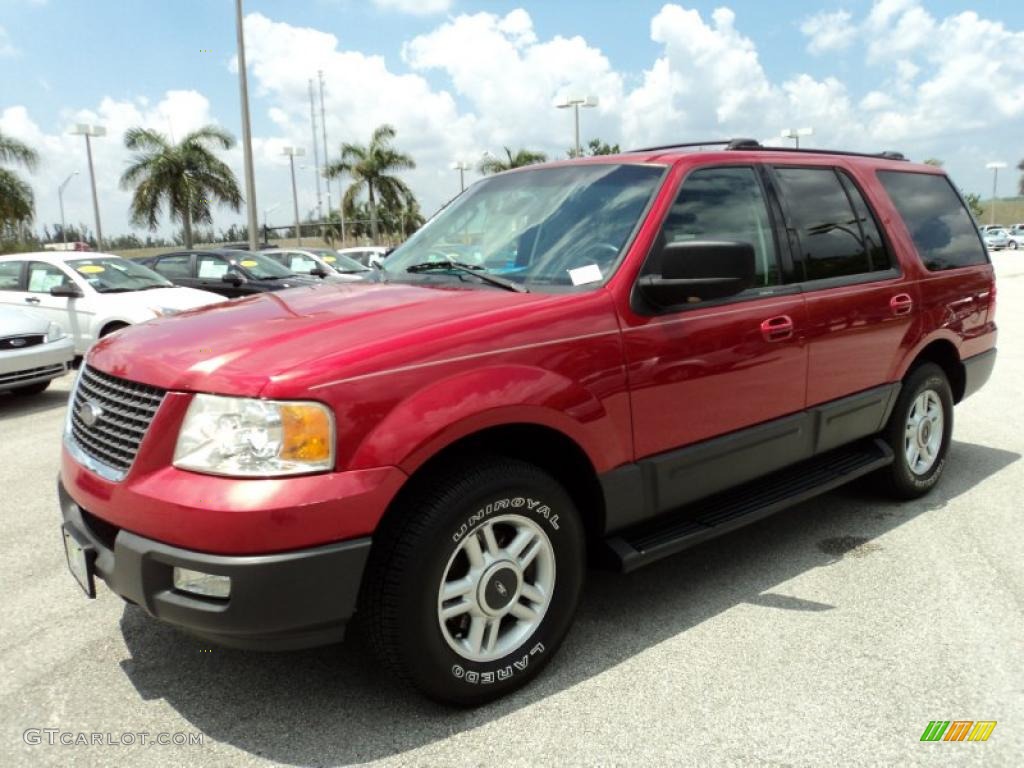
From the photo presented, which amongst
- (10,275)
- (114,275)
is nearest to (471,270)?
(114,275)

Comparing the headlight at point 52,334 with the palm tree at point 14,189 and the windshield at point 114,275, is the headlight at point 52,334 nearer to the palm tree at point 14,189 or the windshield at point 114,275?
the windshield at point 114,275

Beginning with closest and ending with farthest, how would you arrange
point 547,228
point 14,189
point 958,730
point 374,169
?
point 958,730 → point 547,228 → point 14,189 → point 374,169

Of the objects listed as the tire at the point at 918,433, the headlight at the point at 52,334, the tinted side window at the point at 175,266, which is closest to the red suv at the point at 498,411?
the tire at the point at 918,433

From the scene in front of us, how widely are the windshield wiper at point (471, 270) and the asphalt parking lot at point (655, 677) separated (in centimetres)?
138

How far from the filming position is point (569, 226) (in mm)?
3338

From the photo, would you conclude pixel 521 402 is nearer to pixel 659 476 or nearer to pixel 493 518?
pixel 493 518

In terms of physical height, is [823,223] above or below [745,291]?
above

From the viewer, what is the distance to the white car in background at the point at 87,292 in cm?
988

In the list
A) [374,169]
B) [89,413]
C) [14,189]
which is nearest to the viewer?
[89,413]

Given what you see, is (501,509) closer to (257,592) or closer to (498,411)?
(498,411)

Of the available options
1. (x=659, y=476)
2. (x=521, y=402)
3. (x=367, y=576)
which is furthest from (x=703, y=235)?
(x=367, y=576)

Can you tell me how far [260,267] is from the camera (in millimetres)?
14672

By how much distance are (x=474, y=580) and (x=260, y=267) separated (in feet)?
43.0

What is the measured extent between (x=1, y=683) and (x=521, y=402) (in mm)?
2140
